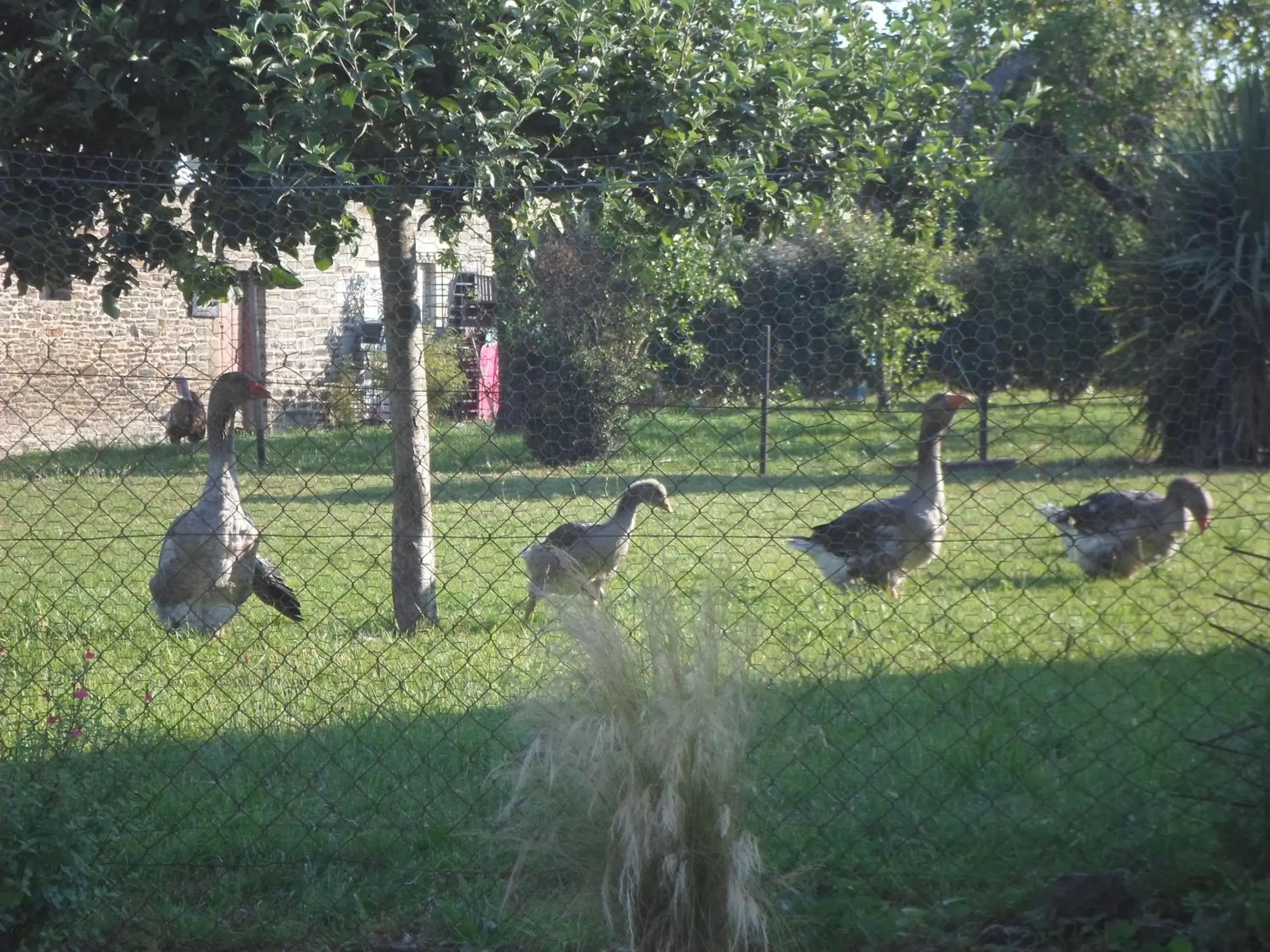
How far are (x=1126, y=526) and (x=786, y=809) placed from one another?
352 centimetres

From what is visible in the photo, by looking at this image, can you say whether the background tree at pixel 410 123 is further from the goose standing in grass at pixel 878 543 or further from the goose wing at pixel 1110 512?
the goose wing at pixel 1110 512

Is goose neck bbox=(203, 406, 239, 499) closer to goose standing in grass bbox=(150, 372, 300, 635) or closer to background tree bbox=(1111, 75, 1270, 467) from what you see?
goose standing in grass bbox=(150, 372, 300, 635)

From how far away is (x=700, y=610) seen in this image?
129 inches


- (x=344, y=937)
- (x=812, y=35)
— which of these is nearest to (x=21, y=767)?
(x=344, y=937)

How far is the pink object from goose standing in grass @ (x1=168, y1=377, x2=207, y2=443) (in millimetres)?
1785

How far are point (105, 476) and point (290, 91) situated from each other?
249 centimetres

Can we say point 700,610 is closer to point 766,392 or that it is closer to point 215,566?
point 766,392

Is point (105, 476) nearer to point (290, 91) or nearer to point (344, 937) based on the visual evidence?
point (290, 91)

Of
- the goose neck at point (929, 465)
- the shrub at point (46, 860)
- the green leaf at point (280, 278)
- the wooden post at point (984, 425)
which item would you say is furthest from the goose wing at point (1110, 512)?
the shrub at point (46, 860)

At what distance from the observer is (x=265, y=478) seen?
5.23 m

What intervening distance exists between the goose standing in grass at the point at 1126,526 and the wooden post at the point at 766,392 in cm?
173

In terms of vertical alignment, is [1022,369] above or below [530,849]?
above

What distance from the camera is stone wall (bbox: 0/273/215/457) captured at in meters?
7.38

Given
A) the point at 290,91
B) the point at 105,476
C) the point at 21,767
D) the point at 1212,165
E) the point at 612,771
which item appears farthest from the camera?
the point at 105,476
